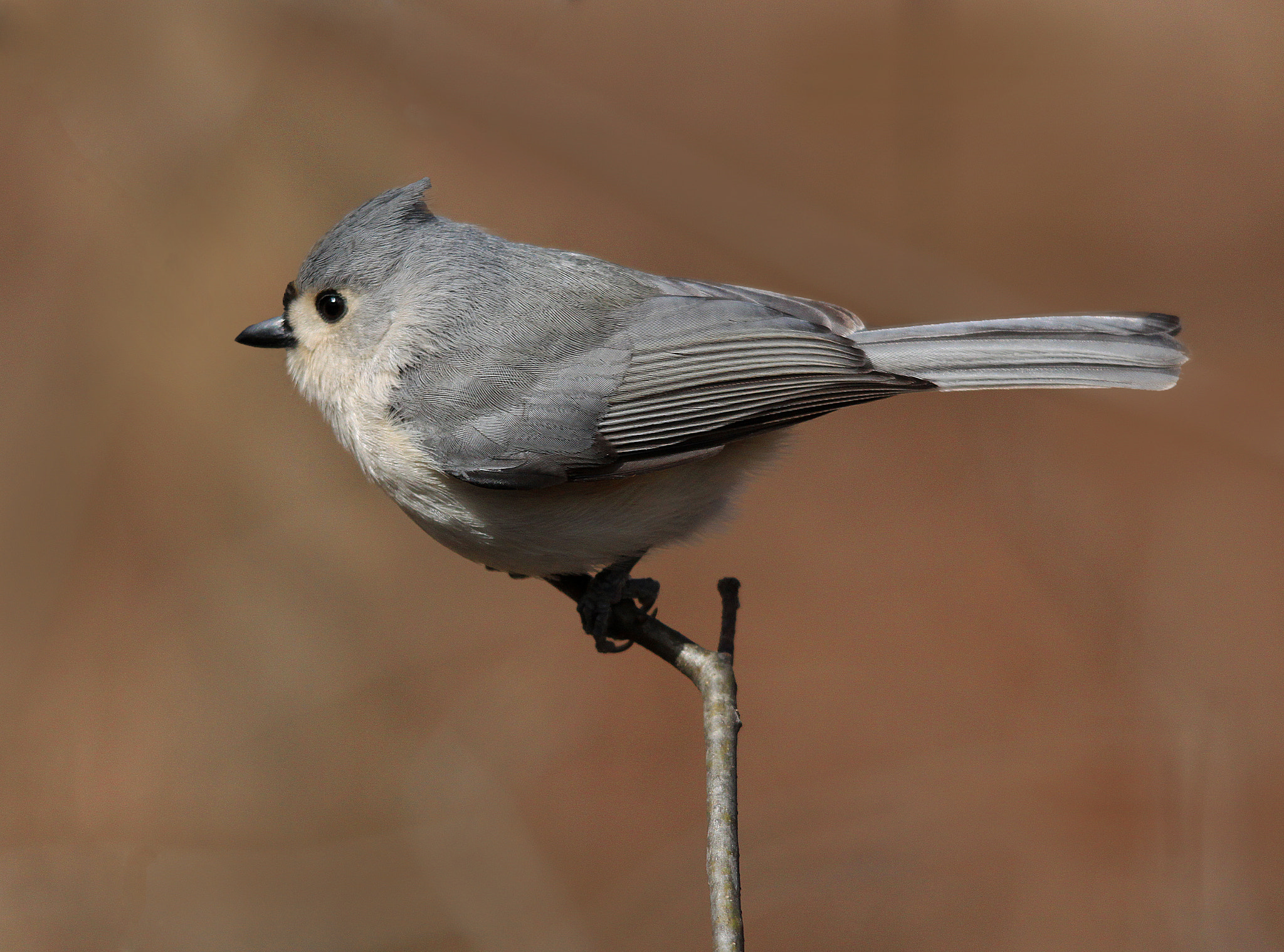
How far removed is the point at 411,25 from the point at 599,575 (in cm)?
267

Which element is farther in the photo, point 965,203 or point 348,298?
point 965,203

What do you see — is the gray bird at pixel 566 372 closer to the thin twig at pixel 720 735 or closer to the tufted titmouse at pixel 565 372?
the tufted titmouse at pixel 565 372

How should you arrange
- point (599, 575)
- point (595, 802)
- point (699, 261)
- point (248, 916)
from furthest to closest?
1. point (699, 261)
2. point (595, 802)
3. point (248, 916)
4. point (599, 575)

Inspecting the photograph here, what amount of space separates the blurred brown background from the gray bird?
59.7 inches

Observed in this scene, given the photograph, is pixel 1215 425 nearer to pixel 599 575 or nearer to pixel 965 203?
pixel 599 575

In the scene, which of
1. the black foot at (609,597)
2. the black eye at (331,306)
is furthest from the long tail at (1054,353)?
the black eye at (331,306)

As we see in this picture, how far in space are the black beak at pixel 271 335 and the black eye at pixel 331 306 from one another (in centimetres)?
11

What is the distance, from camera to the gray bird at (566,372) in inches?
89.2

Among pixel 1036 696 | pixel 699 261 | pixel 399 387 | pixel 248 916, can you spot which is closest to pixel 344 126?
pixel 699 261

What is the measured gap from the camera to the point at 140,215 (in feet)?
14.1

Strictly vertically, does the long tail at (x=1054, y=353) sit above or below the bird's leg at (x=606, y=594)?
above

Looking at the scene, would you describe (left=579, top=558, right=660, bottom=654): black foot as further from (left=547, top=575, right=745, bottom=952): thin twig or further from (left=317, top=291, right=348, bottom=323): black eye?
(left=317, top=291, right=348, bottom=323): black eye

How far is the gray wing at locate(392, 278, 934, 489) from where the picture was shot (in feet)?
7.41

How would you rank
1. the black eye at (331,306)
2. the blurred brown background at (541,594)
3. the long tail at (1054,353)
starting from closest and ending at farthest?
the long tail at (1054,353)
the black eye at (331,306)
the blurred brown background at (541,594)
